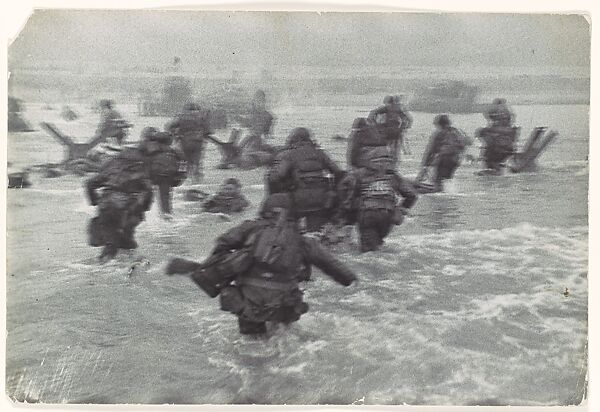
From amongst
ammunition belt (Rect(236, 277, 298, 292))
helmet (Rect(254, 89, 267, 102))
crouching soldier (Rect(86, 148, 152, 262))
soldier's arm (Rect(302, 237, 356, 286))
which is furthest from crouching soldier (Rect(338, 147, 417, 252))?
crouching soldier (Rect(86, 148, 152, 262))

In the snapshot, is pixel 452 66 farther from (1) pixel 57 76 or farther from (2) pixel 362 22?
(1) pixel 57 76

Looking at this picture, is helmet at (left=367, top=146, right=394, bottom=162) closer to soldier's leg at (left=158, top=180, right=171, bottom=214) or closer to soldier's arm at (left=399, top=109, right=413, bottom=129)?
soldier's arm at (left=399, top=109, right=413, bottom=129)

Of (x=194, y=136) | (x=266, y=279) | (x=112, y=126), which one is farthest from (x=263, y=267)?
(x=112, y=126)

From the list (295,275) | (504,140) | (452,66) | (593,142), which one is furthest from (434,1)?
(295,275)

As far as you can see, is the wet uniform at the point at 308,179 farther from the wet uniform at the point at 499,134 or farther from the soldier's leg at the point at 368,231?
the wet uniform at the point at 499,134

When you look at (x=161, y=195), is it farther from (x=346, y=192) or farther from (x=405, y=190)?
(x=405, y=190)
